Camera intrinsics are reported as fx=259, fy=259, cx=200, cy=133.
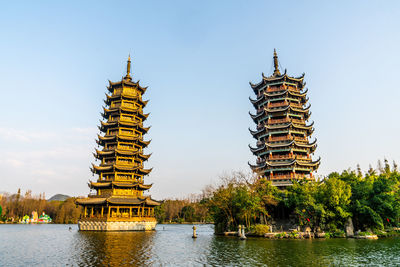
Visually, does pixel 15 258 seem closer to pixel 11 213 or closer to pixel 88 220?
pixel 88 220

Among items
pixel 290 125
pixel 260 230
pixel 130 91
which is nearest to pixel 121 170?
pixel 130 91

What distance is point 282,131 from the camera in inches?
1623

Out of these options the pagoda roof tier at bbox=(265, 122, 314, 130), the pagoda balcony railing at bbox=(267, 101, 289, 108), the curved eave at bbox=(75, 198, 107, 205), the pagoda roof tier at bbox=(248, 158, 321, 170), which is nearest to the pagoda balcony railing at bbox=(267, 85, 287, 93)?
the pagoda balcony railing at bbox=(267, 101, 289, 108)

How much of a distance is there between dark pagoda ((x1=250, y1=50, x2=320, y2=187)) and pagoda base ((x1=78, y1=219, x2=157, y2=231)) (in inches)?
764

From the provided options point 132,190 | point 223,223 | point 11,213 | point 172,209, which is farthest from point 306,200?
point 11,213

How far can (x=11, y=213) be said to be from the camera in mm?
87062

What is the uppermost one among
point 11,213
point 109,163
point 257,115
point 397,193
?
point 257,115

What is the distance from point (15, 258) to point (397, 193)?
38460mm

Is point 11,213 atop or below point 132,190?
below

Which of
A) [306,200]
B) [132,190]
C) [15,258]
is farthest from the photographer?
[132,190]

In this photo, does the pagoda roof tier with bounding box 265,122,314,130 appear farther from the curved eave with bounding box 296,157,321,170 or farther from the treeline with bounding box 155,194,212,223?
the treeline with bounding box 155,194,212,223

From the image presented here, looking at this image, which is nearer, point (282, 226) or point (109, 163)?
point (282, 226)

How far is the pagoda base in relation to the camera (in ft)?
122

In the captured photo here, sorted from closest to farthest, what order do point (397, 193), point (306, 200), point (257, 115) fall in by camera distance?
1. point (306, 200)
2. point (397, 193)
3. point (257, 115)
